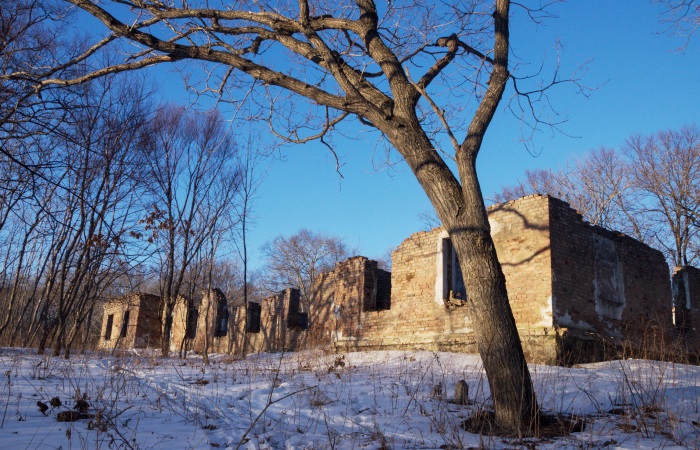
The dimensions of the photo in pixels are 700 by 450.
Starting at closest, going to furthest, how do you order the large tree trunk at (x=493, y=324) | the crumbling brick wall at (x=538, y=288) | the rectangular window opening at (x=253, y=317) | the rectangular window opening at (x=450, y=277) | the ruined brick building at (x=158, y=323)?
1. the large tree trunk at (x=493, y=324)
2. the crumbling brick wall at (x=538, y=288)
3. the rectangular window opening at (x=450, y=277)
4. the rectangular window opening at (x=253, y=317)
5. the ruined brick building at (x=158, y=323)

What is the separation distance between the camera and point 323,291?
52.5 feet

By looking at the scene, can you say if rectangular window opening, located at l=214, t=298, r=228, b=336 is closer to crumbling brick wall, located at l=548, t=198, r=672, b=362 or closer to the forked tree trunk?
crumbling brick wall, located at l=548, t=198, r=672, b=362

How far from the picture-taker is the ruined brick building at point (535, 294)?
10.8 metres


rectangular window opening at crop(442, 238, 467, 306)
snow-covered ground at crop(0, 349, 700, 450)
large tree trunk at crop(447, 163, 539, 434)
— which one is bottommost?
snow-covered ground at crop(0, 349, 700, 450)

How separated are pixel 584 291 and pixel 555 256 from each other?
3.64 feet

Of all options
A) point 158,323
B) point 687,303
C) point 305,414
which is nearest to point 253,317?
point 158,323

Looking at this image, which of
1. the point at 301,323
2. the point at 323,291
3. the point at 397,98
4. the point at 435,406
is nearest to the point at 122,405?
the point at 435,406

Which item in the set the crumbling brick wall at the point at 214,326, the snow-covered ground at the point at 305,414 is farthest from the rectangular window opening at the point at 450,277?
the crumbling brick wall at the point at 214,326

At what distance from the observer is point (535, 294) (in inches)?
428

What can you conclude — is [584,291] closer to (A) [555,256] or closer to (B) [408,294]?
(A) [555,256]

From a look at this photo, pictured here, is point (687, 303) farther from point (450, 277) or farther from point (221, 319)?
point (221, 319)

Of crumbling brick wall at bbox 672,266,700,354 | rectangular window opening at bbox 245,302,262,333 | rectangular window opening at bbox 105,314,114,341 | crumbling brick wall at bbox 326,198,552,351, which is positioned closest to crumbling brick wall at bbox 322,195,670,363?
crumbling brick wall at bbox 326,198,552,351

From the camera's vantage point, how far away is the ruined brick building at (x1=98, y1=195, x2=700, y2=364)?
35.6 ft

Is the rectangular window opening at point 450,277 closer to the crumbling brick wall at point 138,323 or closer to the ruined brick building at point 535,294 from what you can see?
the ruined brick building at point 535,294
